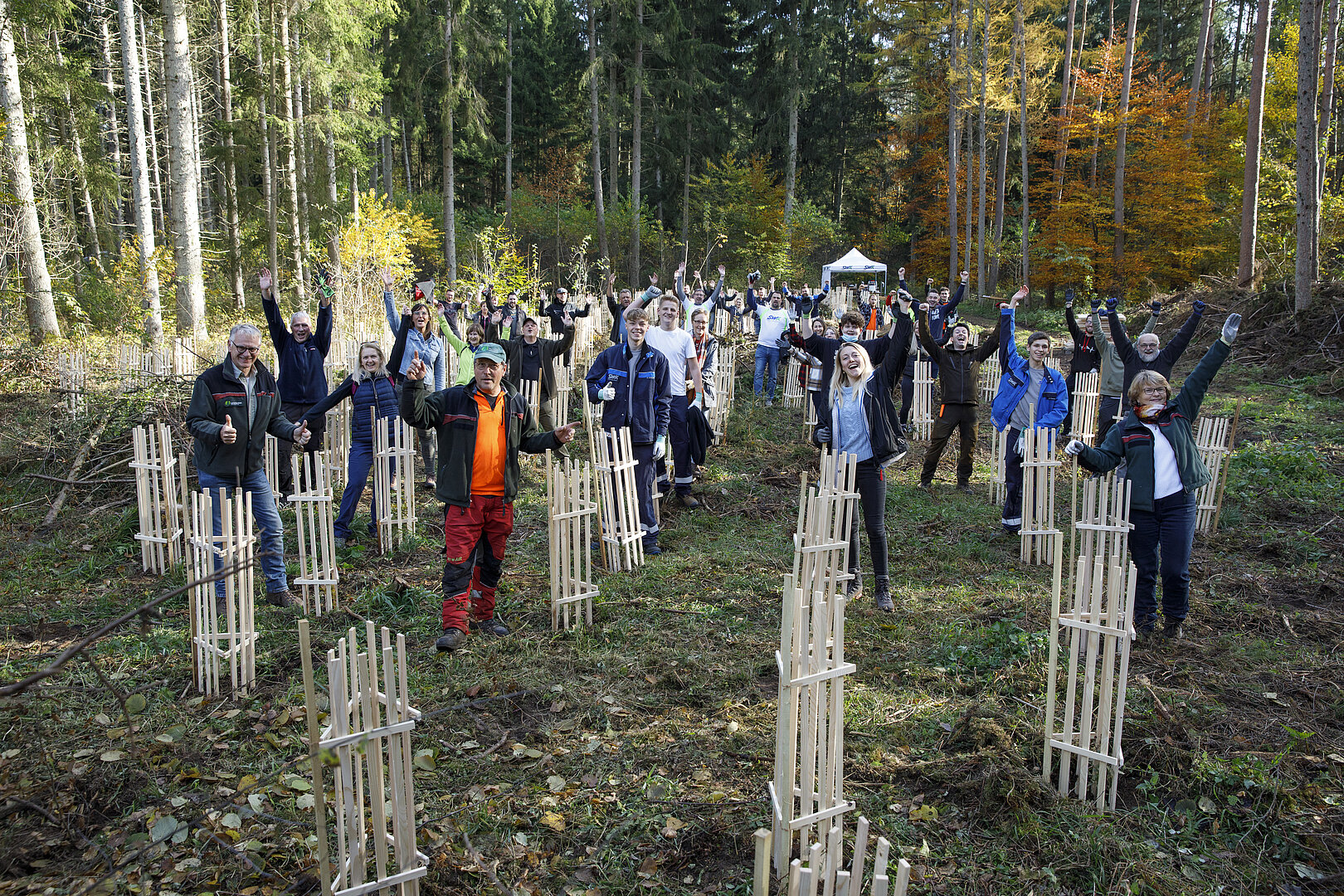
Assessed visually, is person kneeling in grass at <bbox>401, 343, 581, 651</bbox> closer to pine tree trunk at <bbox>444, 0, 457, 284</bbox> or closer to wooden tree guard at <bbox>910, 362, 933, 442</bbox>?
wooden tree guard at <bbox>910, 362, 933, 442</bbox>

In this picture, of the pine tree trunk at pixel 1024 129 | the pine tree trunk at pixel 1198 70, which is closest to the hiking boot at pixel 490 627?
the pine tree trunk at pixel 1024 129

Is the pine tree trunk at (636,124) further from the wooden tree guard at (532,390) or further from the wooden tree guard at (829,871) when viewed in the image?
the wooden tree guard at (829,871)

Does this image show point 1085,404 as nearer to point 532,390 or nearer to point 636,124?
point 532,390

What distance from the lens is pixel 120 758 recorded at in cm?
367

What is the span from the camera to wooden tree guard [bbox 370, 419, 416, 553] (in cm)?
677

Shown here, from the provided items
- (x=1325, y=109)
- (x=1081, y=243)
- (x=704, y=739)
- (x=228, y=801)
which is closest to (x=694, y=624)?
(x=704, y=739)

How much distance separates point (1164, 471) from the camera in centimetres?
496

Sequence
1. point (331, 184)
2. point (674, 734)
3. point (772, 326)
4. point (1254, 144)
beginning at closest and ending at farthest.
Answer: point (674, 734)
point (772, 326)
point (1254, 144)
point (331, 184)

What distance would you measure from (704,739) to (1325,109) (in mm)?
19249

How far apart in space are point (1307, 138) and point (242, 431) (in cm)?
1591

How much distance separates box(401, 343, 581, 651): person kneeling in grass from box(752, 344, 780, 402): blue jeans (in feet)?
29.0

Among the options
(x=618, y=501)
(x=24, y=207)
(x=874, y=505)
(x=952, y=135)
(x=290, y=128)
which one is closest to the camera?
(x=874, y=505)

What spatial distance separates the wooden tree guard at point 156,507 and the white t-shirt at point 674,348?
4026 millimetres

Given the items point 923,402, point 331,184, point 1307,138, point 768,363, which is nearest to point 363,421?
point 923,402
